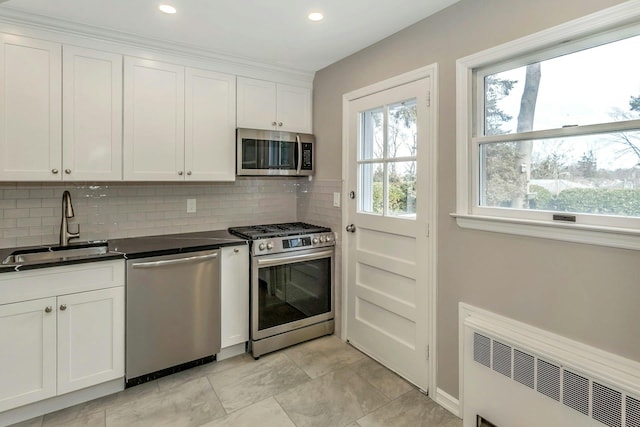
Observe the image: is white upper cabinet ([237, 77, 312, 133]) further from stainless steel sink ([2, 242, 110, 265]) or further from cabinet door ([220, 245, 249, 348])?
stainless steel sink ([2, 242, 110, 265])

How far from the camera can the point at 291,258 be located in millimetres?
2855

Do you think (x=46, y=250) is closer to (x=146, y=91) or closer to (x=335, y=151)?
(x=146, y=91)

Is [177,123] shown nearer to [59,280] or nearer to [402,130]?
[59,280]

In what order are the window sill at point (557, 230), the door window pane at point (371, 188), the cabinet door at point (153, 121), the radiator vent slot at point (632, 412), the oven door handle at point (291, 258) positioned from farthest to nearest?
the oven door handle at point (291, 258)
the door window pane at point (371, 188)
the cabinet door at point (153, 121)
the window sill at point (557, 230)
the radiator vent slot at point (632, 412)

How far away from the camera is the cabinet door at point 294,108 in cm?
318

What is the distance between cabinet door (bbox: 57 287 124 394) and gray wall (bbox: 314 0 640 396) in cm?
208

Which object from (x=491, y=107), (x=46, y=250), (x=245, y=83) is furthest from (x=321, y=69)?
(x=46, y=250)

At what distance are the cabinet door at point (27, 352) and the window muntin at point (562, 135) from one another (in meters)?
2.61

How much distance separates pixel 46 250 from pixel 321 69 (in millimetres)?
2619

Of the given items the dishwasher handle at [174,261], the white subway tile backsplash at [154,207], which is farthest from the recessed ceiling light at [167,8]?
the dishwasher handle at [174,261]

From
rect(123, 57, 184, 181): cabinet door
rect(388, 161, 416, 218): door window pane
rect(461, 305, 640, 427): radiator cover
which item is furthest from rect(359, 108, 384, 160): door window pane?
rect(123, 57, 184, 181): cabinet door

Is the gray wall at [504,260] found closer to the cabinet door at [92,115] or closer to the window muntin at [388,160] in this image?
the window muntin at [388,160]

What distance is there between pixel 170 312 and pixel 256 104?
184 centimetres

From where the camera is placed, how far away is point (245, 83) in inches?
117
